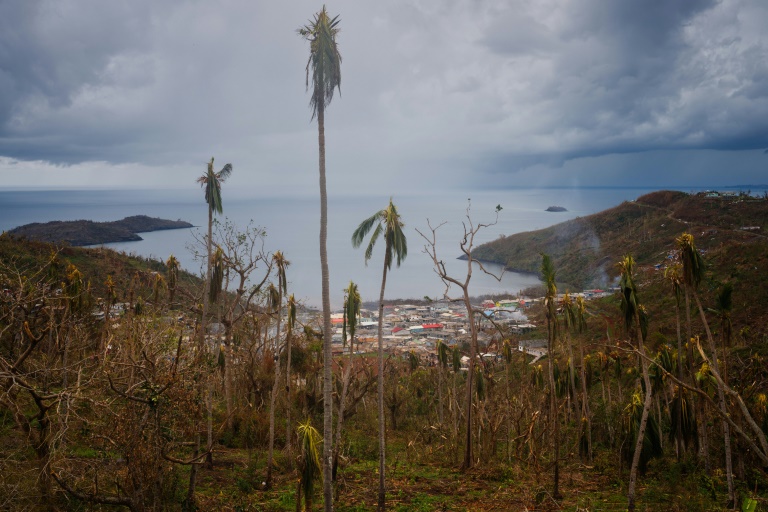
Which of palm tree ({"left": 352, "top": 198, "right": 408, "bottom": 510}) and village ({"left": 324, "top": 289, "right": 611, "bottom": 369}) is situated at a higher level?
palm tree ({"left": 352, "top": 198, "right": 408, "bottom": 510})

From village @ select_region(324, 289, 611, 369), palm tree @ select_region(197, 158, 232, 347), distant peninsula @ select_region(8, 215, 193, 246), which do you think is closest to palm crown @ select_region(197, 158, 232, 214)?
palm tree @ select_region(197, 158, 232, 347)

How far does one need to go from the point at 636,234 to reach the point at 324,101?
76170mm

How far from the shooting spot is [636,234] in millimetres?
76062

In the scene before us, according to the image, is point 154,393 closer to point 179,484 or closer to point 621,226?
point 179,484

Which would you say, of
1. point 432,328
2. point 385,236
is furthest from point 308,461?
point 432,328

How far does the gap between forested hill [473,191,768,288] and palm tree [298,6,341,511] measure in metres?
45.7

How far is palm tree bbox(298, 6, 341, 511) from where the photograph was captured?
1118 centimetres

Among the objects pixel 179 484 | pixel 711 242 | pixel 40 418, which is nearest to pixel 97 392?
pixel 40 418

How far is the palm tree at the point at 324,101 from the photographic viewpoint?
36.7 ft

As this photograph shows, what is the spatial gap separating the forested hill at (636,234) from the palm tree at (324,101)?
150 ft

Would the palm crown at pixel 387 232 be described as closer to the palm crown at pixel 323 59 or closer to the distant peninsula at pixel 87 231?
the palm crown at pixel 323 59

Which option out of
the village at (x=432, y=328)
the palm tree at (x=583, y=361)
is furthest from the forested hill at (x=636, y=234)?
the palm tree at (x=583, y=361)

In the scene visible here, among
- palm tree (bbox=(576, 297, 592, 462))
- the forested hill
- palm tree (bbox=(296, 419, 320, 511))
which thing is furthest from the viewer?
the forested hill

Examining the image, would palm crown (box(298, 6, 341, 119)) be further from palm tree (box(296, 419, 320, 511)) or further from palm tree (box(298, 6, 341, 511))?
palm tree (box(296, 419, 320, 511))
